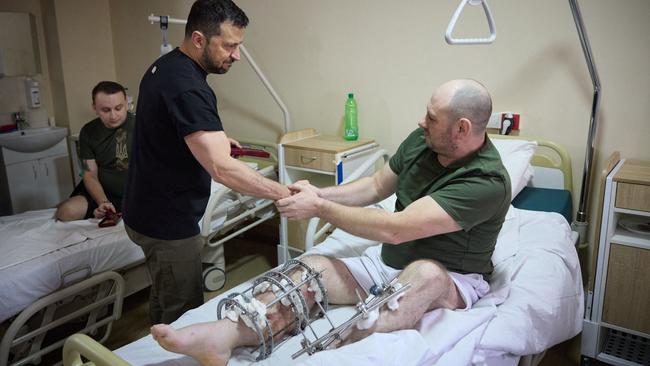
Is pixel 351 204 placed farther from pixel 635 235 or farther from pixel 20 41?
pixel 20 41

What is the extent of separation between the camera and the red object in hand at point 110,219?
2.63m

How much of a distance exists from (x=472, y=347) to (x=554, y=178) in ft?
5.09

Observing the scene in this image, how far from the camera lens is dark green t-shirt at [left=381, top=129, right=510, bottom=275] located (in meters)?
1.60

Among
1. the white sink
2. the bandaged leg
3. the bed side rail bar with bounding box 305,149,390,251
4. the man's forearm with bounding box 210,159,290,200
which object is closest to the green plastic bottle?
the bed side rail bar with bounding box 305,149,390,251

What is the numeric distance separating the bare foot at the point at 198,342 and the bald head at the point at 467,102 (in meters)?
1.00

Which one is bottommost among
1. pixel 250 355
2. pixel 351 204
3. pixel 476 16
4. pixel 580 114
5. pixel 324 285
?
pixel 250 355

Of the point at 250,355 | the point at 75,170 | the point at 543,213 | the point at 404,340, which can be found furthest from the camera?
the point at 75,170

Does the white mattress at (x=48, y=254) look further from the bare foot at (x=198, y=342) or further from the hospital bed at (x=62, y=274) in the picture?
the bare foot at (x=198, y=342)

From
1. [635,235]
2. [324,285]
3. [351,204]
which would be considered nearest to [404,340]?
[324,285]

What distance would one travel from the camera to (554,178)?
264 centimetres

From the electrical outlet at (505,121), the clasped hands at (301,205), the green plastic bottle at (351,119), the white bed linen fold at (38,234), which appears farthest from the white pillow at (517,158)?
the white bed linen fold at (38,234)

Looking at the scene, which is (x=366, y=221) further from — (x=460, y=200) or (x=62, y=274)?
(x=62, y=274)

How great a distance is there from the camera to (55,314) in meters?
2.41

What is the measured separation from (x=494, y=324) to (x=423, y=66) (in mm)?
1840
